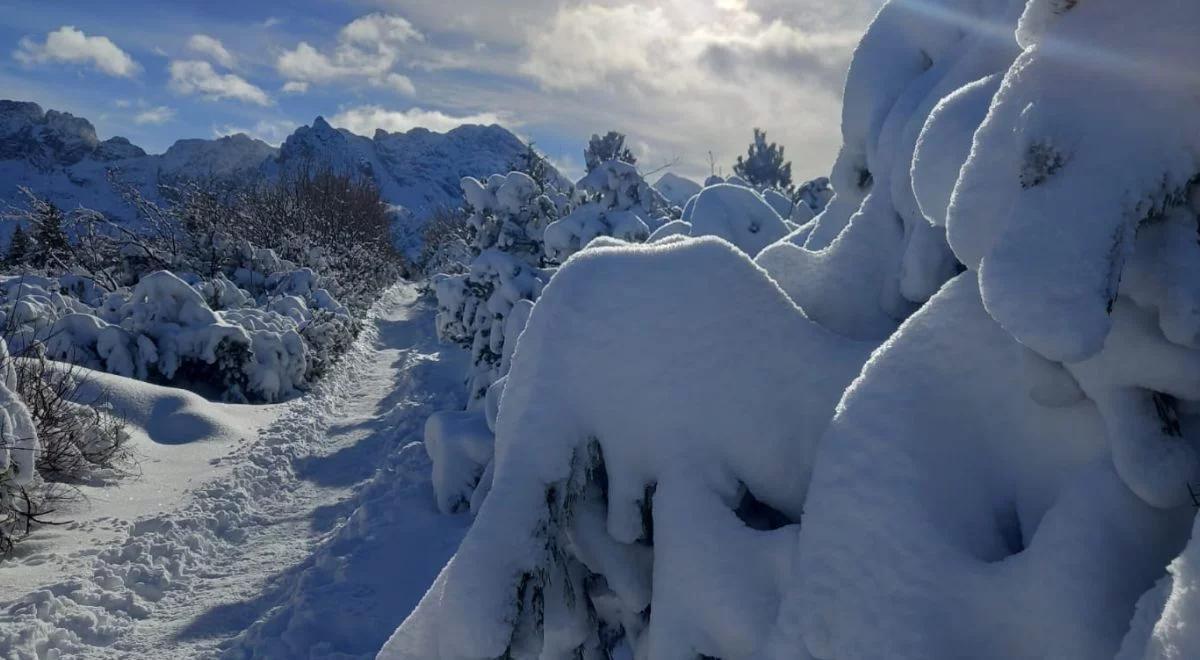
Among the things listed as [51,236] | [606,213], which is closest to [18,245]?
[51,236]

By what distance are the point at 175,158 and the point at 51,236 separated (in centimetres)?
15806

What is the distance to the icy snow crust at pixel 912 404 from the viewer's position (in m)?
1.37

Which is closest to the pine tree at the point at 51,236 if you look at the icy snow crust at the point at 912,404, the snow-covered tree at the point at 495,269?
the snow-covered tree at the point at 495,269

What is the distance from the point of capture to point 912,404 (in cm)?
190

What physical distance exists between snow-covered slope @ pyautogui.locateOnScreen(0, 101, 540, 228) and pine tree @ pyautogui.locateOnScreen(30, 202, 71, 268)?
97972 millimetres

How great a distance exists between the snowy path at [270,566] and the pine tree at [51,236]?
14.1m

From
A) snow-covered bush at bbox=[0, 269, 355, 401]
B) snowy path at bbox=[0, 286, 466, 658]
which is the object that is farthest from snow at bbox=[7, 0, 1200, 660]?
snow-covered bush at bbox=[0, 269, 355, 401]

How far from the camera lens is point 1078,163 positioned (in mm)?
1375

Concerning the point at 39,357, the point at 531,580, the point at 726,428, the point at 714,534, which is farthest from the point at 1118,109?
the point at 39,357

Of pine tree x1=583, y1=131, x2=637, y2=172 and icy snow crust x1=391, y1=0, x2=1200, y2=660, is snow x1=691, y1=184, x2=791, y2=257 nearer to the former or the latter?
icy snow crust x1=391, y1=0, x2=1200, y2=660

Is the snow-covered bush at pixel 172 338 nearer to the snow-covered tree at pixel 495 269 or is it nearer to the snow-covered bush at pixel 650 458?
the snow-covered tree at pixel 495 269

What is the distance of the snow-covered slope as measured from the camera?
421 feet

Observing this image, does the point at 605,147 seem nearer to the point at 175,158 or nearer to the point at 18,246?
the point at 18,246

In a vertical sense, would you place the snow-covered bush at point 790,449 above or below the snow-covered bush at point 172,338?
above
